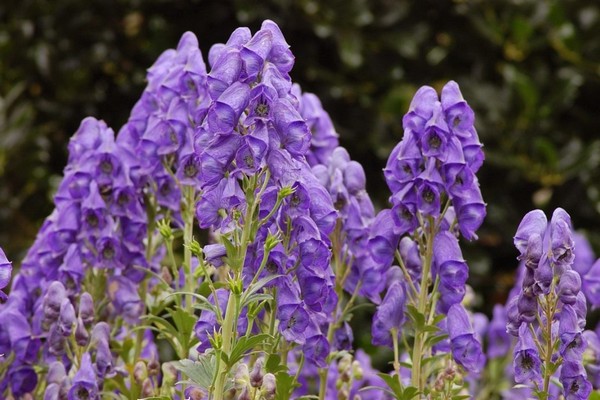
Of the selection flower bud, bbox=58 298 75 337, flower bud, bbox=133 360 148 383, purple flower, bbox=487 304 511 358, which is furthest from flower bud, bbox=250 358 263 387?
purple flower, bbox=487 304 511 358

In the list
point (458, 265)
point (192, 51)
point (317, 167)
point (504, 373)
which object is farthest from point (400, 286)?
point (504, 373)

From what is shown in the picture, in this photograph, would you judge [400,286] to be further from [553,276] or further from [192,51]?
[192,51]

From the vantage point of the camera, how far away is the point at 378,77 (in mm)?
5406

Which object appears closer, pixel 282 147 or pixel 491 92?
pixel 282 147

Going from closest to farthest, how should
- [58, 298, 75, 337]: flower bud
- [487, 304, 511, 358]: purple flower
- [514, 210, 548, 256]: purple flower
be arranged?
[514, 210, 548, 256]: purple flower, [58, 298, 75, 337]: flower bud, [487, 304, 511, 358]: purple flower

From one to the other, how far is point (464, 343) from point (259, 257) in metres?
0.52

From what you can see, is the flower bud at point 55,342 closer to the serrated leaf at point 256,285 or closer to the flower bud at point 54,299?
the flower bud at point 54,299

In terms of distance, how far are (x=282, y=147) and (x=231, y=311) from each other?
0.33m

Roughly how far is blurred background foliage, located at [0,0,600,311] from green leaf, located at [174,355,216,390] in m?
3.10

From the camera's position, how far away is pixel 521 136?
17.4 feet

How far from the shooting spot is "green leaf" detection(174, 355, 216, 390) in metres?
2.03

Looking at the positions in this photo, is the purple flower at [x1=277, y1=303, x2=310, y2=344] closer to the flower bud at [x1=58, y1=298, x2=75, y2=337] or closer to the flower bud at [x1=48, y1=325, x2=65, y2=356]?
the flower bud at [x1=58, y1=298, x2=75, y2=337]

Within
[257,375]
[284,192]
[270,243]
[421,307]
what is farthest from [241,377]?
[421,307]

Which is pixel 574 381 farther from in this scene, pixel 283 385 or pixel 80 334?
pixel 80 334
